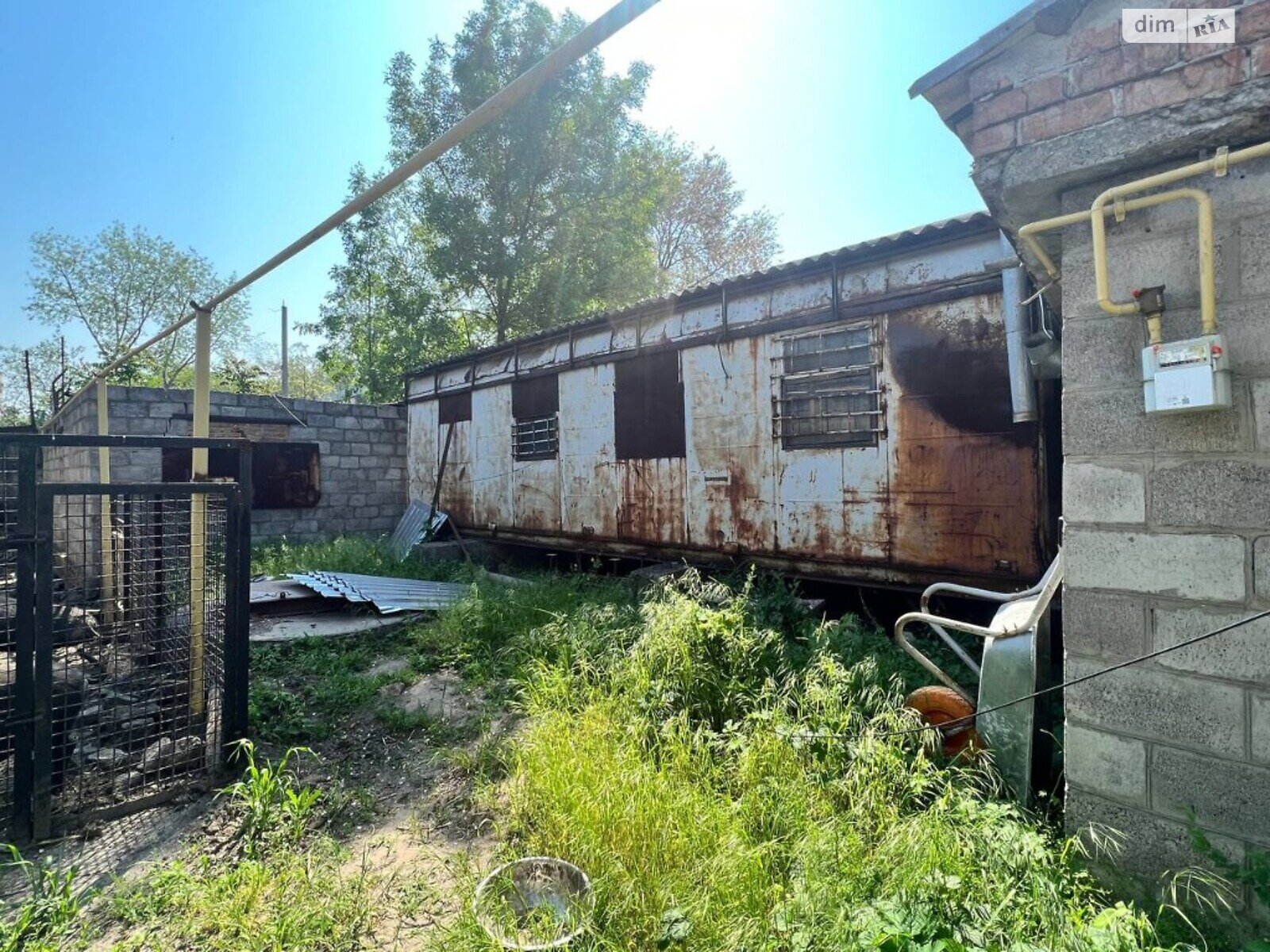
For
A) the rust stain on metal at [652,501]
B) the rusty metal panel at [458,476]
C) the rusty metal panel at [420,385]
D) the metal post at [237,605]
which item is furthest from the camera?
the rusty metal panel at [420,385]

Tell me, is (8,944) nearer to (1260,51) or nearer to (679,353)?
(1260,51)

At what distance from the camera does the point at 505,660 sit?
4.41 metres

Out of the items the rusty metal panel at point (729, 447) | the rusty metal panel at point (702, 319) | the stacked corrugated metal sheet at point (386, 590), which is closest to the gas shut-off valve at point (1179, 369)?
the rusty metal panel at point (729, 447)

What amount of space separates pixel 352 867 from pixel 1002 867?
2.24 meters

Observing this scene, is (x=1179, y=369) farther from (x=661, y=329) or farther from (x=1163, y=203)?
(x=661, y=329)

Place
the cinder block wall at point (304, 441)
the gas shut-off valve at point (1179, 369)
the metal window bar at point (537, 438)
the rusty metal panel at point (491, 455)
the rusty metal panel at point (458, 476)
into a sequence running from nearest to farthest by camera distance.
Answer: the gas shut-off valve at point (1179, 369)
the cinder block wall at point (304, 441)
the metal window bar at point (537, 438)
the rusty metal panel at point (491, 455)
the rusty metal panel at point (458, 476)

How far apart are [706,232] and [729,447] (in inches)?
629

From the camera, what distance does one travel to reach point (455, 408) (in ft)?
31.3

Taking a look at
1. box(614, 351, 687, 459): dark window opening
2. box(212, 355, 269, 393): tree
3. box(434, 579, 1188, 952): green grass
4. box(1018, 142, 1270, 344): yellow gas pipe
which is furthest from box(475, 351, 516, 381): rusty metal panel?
box(212, 355, 269, 393): tree

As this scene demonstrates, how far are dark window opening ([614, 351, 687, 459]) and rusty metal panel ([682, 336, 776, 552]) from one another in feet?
0.51

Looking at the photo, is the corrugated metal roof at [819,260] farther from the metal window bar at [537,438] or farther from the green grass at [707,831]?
the green grass at [707,831]

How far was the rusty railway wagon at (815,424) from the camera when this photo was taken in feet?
14.6

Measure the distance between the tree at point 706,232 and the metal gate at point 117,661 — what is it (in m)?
17.8

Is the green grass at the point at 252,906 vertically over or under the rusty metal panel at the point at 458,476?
under
